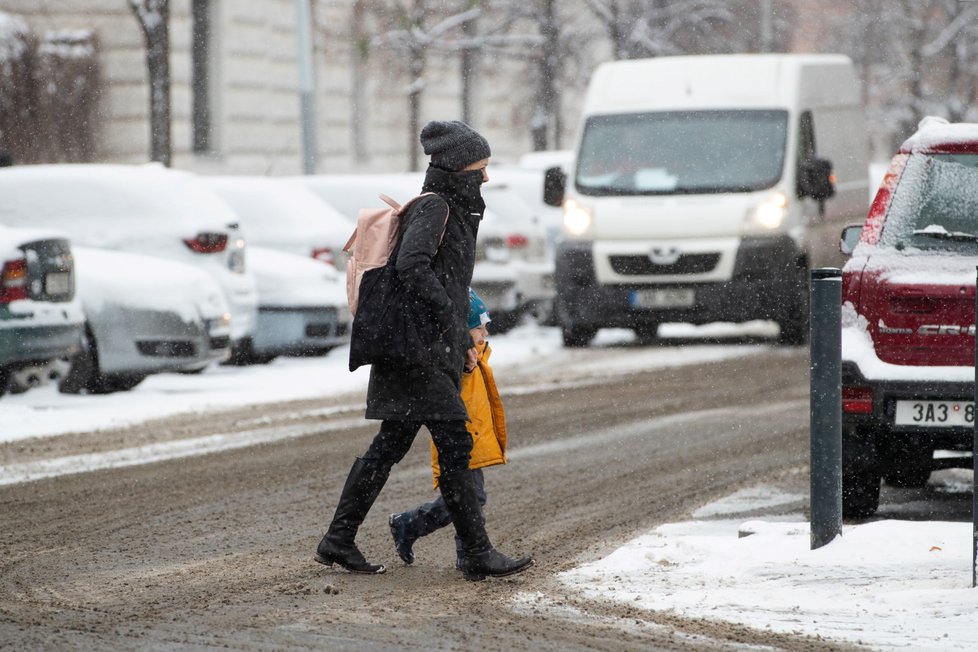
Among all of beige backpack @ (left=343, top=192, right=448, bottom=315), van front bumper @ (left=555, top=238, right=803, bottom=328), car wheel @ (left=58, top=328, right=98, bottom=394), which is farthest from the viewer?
van front bumper @ (left=555, top=238, right=803, bottom=328)

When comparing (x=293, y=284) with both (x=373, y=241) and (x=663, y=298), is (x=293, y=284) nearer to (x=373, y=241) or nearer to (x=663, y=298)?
(x=663, y=298)

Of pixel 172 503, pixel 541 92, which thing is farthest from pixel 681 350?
pixel 541 92

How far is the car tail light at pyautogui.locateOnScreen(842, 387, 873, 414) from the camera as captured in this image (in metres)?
7.92

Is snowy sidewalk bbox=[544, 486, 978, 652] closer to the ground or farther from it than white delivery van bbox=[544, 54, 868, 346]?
closer to the ground

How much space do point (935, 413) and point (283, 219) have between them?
9.73 m

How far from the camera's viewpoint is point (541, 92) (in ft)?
102

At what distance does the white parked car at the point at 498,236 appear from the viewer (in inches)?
733

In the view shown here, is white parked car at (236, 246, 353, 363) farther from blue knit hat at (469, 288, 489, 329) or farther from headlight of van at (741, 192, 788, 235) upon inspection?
blue knit hat at (469, 288, 489, 329)

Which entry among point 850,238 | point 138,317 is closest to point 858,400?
point 850,238

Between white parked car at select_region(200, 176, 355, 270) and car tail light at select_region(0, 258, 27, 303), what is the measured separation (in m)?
4.79

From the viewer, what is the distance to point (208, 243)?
14.3 meters

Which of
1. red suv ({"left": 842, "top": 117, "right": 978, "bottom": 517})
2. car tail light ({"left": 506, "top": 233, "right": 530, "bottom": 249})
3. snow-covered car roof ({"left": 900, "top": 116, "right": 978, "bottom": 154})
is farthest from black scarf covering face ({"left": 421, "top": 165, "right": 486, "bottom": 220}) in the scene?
car tail light ({"left": 506, "top": 233, "right": 530, "bottom": 249})

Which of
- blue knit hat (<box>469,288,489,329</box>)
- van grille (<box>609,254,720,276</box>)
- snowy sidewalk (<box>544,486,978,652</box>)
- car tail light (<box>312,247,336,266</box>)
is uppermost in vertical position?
blue knit hat (<box>469,288,489,329</box>)

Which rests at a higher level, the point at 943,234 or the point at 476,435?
the point at 943,234
